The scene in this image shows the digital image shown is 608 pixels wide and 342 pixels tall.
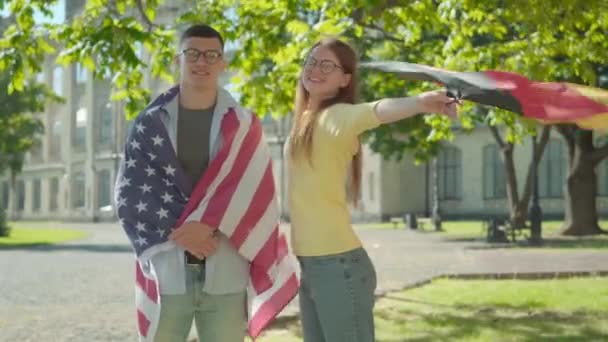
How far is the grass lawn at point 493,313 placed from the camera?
26.0 feet

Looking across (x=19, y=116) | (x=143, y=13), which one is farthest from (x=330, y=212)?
(x=19, y=116)

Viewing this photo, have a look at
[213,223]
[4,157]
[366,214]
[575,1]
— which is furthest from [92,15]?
[366,214]

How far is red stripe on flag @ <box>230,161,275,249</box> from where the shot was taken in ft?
11.8

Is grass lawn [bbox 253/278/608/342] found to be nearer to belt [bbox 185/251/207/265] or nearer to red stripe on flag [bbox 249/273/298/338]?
red stripe on flag [bbox 249/273/298/338]

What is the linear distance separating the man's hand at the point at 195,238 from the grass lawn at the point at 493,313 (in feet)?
14.6

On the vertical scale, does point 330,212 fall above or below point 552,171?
above

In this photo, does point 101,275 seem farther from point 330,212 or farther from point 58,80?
point 58,80

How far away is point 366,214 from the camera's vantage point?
50844 millimetres

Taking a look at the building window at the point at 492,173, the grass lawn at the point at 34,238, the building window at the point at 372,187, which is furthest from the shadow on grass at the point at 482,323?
the building window at the point at 372,187

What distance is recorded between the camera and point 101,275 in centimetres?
1555

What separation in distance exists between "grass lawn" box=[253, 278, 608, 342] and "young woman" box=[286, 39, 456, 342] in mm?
4250

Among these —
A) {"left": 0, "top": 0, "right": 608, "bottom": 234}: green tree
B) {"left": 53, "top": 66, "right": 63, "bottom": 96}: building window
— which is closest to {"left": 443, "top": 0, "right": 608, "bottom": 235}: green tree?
{"left": 0, "top": 0, "right": 608, "bottom": 234}: green tree

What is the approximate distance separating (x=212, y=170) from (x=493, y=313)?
6.44 m

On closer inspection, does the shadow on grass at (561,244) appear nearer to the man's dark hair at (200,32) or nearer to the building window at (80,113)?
the man's dark hair at (200,32)
